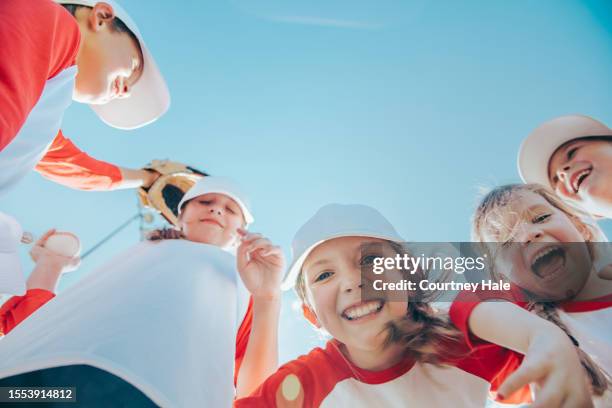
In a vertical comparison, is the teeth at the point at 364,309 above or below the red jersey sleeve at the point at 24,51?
below

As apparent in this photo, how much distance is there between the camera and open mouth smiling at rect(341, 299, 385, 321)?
5.57 ft

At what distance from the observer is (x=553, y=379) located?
3.64ft

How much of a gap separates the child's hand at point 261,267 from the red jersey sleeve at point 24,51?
3.27ft

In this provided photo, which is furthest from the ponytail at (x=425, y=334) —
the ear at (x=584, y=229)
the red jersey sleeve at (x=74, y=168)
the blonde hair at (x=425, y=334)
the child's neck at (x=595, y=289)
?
the red jersey sleeve at (x=74, y=168)

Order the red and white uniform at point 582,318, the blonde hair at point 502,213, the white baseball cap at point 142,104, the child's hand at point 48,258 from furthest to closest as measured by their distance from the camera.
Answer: the child's hand at point 48,258
the white baseball cap at point 142,104
the blonde hair at point 502,213
the red and white uniform at point 582,318

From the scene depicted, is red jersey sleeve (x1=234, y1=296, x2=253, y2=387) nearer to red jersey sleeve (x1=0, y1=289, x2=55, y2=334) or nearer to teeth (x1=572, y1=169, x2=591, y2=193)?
red jersey sleeve (x1=0, y1=289, x2=55, y2=334)

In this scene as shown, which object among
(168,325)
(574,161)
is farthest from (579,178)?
(168,325)

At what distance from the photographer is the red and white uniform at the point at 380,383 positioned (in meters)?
1.60

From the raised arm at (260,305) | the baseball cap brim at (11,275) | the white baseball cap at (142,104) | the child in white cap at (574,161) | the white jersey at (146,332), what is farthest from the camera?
the white baseball cap at (142,104)

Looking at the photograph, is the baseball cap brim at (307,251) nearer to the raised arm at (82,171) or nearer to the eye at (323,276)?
the eye at (323,276)

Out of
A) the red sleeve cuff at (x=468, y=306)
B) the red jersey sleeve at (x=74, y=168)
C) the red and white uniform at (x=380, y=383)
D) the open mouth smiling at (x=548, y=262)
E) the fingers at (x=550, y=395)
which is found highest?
the red jersey sleeve at (x=74, y=168)

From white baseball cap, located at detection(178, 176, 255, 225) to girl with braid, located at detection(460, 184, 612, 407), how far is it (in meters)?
1.31

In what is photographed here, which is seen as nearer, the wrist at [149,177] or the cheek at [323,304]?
the cheek at [323,304]

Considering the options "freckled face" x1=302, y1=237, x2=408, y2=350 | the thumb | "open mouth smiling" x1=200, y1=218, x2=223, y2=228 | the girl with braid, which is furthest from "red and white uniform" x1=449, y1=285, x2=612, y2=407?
"open mouth smiling" x1=200, y1=218, x2=223, y2=228
